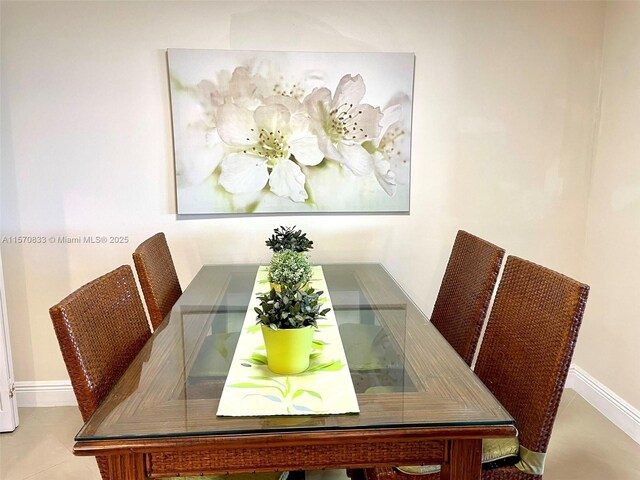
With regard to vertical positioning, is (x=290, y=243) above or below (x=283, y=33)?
below

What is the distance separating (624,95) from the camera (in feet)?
7.90

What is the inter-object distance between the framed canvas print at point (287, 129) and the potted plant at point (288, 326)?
4.50 ft

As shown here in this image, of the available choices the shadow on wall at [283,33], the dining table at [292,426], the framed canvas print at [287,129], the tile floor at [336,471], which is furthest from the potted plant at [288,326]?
the shadow on wall at [283,33]

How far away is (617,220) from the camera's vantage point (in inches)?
97.1

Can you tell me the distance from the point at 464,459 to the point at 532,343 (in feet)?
1.60

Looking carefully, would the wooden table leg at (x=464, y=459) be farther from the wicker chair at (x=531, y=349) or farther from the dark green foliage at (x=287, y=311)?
the dark green foliage at (x=287, y=311)

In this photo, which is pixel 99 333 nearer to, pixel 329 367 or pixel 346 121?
pixel 329 367

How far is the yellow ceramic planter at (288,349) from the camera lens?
47.0 inches

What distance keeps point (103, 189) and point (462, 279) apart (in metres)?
1.87

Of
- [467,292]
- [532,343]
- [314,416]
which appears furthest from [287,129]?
[314,416]

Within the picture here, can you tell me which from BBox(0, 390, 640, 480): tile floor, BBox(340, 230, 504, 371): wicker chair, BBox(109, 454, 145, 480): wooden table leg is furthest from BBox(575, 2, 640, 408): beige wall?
BBox(109, 454, 145, 480): wooden table leg

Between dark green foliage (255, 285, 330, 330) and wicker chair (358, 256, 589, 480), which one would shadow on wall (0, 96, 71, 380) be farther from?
wicker chair (358, 256, 589, 480)

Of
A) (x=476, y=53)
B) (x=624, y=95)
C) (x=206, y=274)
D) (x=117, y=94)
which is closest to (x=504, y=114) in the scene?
(x=476, y=53)

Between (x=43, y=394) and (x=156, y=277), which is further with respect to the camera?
(x=43, y=394)
